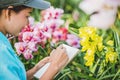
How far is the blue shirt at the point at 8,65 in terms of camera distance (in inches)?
127

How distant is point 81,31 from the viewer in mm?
4199

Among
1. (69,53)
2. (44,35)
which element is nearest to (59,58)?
(69,53)

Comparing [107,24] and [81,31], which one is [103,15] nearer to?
[107,24]

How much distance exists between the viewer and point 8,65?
326 cm

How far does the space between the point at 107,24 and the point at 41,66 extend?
0.56m

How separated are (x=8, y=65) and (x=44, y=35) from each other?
3.94 ft

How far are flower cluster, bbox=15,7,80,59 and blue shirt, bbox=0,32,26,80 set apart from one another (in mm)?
966

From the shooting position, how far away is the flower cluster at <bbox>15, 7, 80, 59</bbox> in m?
4.43

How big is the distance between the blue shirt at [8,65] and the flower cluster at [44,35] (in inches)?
38.0

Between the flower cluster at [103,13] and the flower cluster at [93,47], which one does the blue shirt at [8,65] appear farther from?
the flower cluster at [93,47]

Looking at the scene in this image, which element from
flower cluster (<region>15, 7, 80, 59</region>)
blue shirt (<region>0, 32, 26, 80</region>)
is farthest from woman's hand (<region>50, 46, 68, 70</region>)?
flower cluster (<region>15, 7, 80, 59</region>)

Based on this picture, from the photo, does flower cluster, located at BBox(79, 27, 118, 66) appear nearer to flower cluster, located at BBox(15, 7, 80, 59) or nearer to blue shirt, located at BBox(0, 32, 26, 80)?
flower cluster, located at BBox(15, 7, 80, 59)

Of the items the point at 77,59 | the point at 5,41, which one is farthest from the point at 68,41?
the point at 5,41

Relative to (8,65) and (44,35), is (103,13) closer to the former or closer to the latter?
(44,35)
